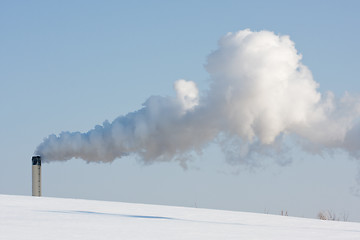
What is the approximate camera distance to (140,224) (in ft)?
51.9

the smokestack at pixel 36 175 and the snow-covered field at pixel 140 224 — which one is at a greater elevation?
the smokestack at pixel 36 175

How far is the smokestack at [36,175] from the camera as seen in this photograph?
4079cm

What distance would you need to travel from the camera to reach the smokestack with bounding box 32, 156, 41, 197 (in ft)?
134

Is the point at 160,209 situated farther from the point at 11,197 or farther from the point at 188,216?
the point at 11,197

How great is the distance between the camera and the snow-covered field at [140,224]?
13.2 meters

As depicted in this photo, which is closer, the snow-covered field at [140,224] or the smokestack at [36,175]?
the snow-covered field at [140,224]

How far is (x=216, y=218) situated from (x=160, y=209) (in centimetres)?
328

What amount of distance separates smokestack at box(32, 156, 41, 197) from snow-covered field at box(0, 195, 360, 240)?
18044 millimetres

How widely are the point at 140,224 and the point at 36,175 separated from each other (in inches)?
1122

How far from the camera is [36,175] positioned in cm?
4275

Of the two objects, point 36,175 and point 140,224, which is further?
point 36,175

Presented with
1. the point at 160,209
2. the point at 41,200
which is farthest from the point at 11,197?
the point at 160,209

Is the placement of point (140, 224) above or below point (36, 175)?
below

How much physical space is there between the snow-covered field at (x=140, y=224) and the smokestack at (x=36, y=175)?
18044 millimetres
